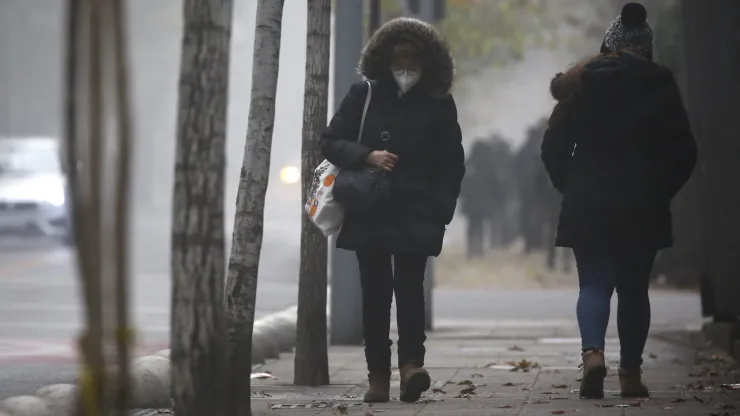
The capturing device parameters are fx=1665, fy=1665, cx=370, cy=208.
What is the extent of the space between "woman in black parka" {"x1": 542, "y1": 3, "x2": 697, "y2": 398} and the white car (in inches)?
985

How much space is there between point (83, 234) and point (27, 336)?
1037 cm

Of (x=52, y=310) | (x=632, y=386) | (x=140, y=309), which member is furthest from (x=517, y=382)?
(x=140, y=309)

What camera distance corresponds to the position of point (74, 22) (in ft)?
8.68

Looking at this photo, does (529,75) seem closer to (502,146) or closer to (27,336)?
(502,146)

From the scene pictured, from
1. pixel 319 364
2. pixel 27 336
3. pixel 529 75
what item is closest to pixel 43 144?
pixel 529 75

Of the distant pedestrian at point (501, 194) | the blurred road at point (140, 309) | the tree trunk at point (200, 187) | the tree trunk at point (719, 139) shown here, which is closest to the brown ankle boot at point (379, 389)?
the blurred road at point (140, 309)

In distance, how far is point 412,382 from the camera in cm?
702

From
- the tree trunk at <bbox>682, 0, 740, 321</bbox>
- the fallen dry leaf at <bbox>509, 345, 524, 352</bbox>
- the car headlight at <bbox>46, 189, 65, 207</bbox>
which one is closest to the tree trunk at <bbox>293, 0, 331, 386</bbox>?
the fallen dry leaf at <bbox>509, 345, 524, 352</bbox>

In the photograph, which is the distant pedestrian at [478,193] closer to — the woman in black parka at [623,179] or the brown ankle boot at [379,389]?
the woman in black parka at [623,179]

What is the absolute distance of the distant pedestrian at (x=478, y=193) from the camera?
28.4 m

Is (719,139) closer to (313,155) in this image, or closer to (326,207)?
(313,155)

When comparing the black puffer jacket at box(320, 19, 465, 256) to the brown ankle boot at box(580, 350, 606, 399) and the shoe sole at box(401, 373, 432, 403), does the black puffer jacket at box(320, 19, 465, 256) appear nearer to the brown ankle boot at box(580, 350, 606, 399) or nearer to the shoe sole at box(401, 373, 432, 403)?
the shoe sole at box(401, 373, 432, 403)

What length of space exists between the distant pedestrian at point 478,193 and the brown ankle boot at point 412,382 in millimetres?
21230

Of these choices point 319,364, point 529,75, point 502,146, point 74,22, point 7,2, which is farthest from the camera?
point 7,2
